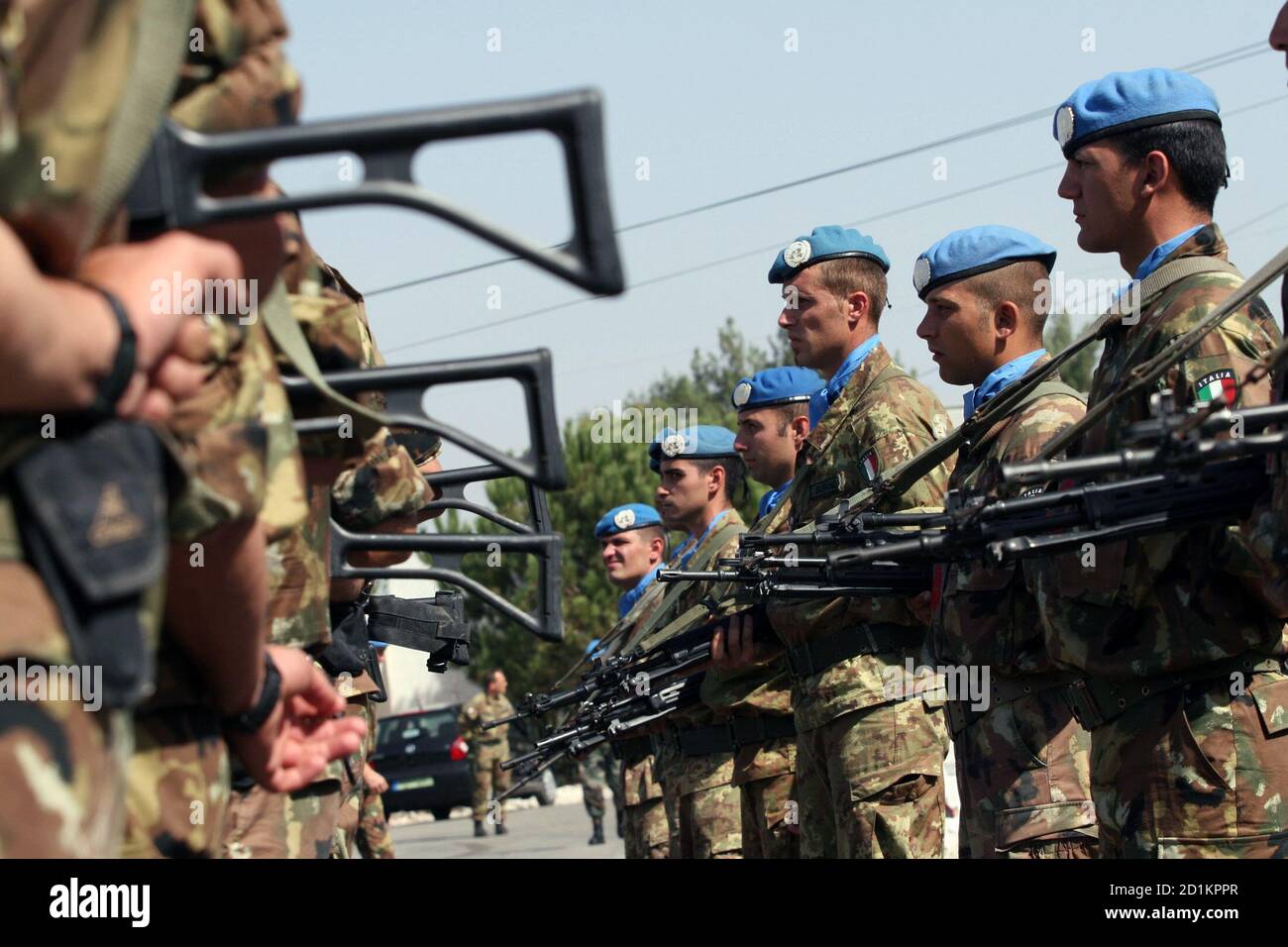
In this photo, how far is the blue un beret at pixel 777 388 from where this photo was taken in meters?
7.79

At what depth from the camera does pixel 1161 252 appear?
4133mm

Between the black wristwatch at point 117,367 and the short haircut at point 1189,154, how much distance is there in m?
3.08

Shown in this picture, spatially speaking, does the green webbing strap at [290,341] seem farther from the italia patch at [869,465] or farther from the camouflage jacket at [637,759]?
the camouflage jacket at [637,759]

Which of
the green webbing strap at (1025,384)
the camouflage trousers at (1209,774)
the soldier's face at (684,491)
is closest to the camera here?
the camouflage trousers at (1209,774)

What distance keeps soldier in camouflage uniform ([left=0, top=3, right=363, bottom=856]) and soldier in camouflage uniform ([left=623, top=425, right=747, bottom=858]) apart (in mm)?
4770

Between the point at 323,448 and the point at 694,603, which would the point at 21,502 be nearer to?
the point at 323,448

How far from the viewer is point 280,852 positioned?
3.68 metres

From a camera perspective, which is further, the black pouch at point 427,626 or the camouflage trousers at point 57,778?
the black pouch at point 427,626

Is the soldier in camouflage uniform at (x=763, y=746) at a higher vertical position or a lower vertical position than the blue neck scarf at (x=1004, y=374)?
lower

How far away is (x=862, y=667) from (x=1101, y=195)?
81.3 inches

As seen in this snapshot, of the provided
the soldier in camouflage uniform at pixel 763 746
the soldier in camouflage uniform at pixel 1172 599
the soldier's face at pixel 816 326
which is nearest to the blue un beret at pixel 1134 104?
the soldier in camouflage uniform at pixel 1172 599

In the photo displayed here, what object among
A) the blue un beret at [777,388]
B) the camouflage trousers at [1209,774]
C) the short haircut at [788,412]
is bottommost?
the camouflage trousers at [1209,774]
